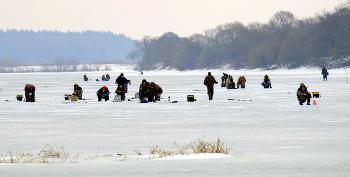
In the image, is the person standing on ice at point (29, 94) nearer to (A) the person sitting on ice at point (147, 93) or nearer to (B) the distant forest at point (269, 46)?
(A) the person sitting on ice at point (147, 93)

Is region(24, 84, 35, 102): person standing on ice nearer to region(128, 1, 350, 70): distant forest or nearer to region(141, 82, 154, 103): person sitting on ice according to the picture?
region(141, 82, 154, 103): person sitting on ice

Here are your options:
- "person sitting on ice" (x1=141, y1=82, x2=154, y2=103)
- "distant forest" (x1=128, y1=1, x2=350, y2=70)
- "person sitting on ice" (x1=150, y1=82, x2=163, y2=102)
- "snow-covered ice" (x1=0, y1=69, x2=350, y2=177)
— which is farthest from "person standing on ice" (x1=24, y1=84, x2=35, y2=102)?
"distant forest" (x1=128, y1=1, x2=350, y2=70)

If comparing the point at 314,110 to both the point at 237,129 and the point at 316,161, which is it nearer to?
the point at 237,129

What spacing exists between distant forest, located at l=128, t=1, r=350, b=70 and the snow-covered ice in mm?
84838

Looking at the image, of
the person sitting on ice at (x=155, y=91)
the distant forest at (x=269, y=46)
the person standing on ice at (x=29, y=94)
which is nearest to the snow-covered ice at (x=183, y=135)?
the person sitting on ice at (x=155, y=91)

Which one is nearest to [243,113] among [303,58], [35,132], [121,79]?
[35,132]

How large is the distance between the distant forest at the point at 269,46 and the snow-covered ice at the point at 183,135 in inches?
3340

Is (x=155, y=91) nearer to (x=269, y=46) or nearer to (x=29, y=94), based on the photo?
(x=29, y=94)

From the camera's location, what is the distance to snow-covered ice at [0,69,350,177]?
32.6 feet

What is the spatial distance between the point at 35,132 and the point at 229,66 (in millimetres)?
131189

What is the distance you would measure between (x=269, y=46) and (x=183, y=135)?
11774 centimetres

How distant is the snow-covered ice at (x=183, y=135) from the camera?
992cm

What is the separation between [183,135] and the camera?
15.9m

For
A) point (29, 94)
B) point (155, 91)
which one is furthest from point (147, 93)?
point (29, 94)
